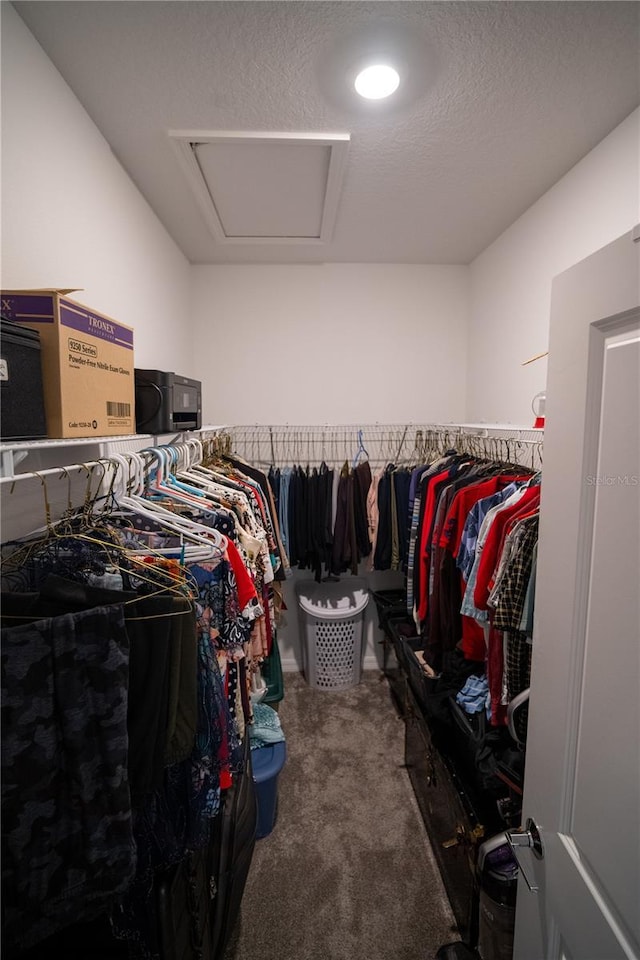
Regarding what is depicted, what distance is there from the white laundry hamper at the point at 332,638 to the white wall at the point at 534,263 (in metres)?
1.56

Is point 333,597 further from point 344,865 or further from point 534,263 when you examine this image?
point 534,263

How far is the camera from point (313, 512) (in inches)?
103

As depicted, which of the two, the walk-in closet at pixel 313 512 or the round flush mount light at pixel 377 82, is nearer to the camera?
the walk-in closet at pixel 313 512

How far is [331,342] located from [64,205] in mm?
1812

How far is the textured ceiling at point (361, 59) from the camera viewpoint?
109 centimetres

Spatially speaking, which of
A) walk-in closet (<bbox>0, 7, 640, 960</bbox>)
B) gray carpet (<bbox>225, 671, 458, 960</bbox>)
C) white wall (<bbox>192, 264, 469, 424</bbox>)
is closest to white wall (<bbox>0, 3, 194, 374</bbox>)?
walk-in closet (<bbox>0, 7, 640, 960</bbox>)

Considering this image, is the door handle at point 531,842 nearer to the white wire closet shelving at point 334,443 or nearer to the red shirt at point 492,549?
the red shirt at point 492,549

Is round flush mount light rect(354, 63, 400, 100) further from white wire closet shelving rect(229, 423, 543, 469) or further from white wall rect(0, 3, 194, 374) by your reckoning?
white wire closet shelving rect(229, 423, 543, 469)

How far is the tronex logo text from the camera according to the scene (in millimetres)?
1034

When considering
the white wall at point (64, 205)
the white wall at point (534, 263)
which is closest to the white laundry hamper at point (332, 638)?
the white wall at point (534, 263)

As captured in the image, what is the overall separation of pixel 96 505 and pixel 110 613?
19.5 inches

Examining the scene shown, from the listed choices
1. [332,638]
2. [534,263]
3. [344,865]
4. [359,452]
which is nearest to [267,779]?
[344,865]

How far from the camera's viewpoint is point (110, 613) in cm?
76

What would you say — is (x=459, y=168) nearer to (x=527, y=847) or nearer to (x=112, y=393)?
(x=112, y=393)
